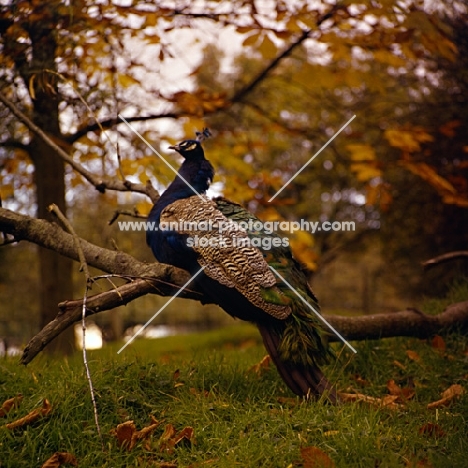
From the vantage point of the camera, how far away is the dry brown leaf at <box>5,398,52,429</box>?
2929 mm

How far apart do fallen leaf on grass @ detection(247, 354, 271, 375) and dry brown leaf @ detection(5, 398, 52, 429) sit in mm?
1338

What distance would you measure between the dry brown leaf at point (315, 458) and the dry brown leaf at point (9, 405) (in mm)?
1556

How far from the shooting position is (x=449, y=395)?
11.7ft

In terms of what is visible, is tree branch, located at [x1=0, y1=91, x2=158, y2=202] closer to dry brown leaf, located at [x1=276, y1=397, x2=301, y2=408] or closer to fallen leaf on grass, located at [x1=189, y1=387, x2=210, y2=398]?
fallen leaf on grass, located at [x1=189, y1=387, x2=210, y2=398]

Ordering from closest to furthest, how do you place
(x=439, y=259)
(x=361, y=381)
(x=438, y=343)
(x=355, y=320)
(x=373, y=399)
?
(x=373, y=399) → (x=361, y=381) → (x=355, y=320) → (x=438, y=343) → (x=439, y=259)

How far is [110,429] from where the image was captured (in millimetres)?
2998

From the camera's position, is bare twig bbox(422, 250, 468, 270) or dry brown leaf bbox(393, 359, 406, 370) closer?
dry brown leaf bbox(393, 359, 406, 370)

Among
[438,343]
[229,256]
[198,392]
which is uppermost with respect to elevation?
[229,256]

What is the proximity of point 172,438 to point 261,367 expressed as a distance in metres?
1.14

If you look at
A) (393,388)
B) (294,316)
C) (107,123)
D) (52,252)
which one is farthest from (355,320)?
(52,252)

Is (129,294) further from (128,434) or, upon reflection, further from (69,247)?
(128,434)

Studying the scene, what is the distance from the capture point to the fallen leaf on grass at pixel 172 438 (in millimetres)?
2877

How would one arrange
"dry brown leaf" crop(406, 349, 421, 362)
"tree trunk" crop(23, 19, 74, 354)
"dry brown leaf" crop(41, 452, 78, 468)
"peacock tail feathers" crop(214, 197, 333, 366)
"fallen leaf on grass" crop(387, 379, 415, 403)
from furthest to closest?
"tree trunk" crop(23, 19, 74, 354), "dry brown leaf" crop(406, 349, 421, 362), "fallen leaf on grass" crop(387, 379, 415, 403), "peacock tail feathers" crop(214, 197, 333, 366), "dry brown leaf" crop(41, 452, 78, 468)

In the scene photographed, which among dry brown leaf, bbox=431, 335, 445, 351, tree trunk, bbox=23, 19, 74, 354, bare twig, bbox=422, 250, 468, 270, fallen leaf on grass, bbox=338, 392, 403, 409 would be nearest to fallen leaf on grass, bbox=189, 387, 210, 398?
fallen leaf on grass, bbox=338, 392, 403, 409
